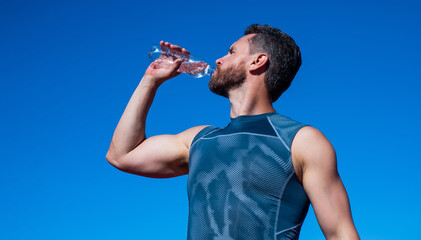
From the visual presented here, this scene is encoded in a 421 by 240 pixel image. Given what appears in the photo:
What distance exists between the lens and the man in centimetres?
287

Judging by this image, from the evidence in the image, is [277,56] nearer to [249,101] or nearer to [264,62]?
[264,62]

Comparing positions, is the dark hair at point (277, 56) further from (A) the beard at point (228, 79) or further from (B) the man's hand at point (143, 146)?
(B) the man's hand at point (143, 146)

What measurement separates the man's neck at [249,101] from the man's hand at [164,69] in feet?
2.10

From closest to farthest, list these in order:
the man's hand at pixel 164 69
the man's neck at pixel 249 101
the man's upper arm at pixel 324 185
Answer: the man's upper arm at pixel 324 185 → the man's neck at pixel 249 101 → the man's hand at pixel 164 69

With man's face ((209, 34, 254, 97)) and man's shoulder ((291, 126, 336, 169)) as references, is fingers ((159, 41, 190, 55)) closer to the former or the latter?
man's face ((209, 34, 254, 97))

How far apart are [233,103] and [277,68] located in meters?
0.45

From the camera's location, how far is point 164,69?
3979 millimetres

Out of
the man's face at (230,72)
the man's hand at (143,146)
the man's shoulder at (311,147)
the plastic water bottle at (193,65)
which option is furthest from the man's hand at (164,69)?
the man's shoulder at (311,147)

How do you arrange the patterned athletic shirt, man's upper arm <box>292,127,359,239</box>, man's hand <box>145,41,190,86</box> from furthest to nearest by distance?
man's hand <box>145,41,190,86</box> < the patterned athletic shirt < man's upper arm <box>292,127,359,239</box>

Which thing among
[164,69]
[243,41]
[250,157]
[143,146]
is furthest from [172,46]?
[250,157]

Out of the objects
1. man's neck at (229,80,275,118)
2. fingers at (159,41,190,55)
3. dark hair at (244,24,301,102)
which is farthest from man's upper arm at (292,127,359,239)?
fingers at (159,41,190,55)

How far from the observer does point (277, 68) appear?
3666mm

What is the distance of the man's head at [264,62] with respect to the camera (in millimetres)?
3607

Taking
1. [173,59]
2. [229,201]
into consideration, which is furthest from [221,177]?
[173,59]
